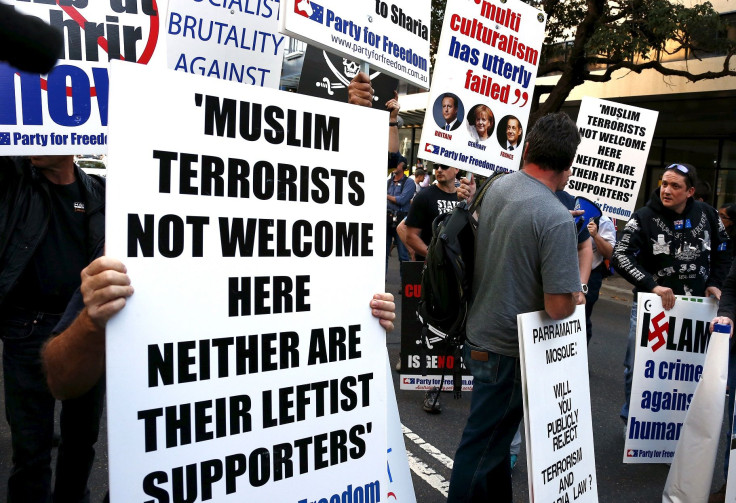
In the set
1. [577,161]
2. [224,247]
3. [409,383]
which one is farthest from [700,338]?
[224,247]

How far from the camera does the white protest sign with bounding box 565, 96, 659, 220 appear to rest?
6367 millimetres

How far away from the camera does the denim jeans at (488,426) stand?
2971 mm

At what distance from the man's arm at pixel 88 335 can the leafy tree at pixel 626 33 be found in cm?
1276

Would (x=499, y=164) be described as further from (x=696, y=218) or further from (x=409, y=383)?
(x=409, y=383)

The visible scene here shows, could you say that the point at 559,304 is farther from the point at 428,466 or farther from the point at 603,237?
the point at 603,237

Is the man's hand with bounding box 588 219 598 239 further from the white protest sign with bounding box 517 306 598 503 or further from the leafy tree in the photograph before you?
the leafy tree

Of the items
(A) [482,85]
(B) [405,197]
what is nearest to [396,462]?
(A) [482,85]

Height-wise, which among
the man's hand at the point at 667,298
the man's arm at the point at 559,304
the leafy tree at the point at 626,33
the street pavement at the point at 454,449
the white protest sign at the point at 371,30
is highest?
the leafy tree at the point at 626,33

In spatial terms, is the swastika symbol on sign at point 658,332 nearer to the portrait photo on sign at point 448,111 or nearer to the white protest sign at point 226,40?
the portrait photo on sign at point 448,111

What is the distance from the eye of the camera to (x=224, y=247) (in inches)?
67.2

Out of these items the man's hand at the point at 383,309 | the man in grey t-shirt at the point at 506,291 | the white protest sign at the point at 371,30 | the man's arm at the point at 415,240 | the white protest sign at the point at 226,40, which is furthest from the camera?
the man's arm at the point at 415,240

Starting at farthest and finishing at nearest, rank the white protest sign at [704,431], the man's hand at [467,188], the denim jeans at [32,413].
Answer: the man's hand at [467,188], the white protest sign at [704,431], the denim jeans at [32,413]

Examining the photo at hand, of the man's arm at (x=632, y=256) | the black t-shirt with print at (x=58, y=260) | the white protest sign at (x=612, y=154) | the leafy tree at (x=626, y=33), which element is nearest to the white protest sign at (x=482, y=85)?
the man's arm at (x=632, y=256)

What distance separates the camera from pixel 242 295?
1.74 m
